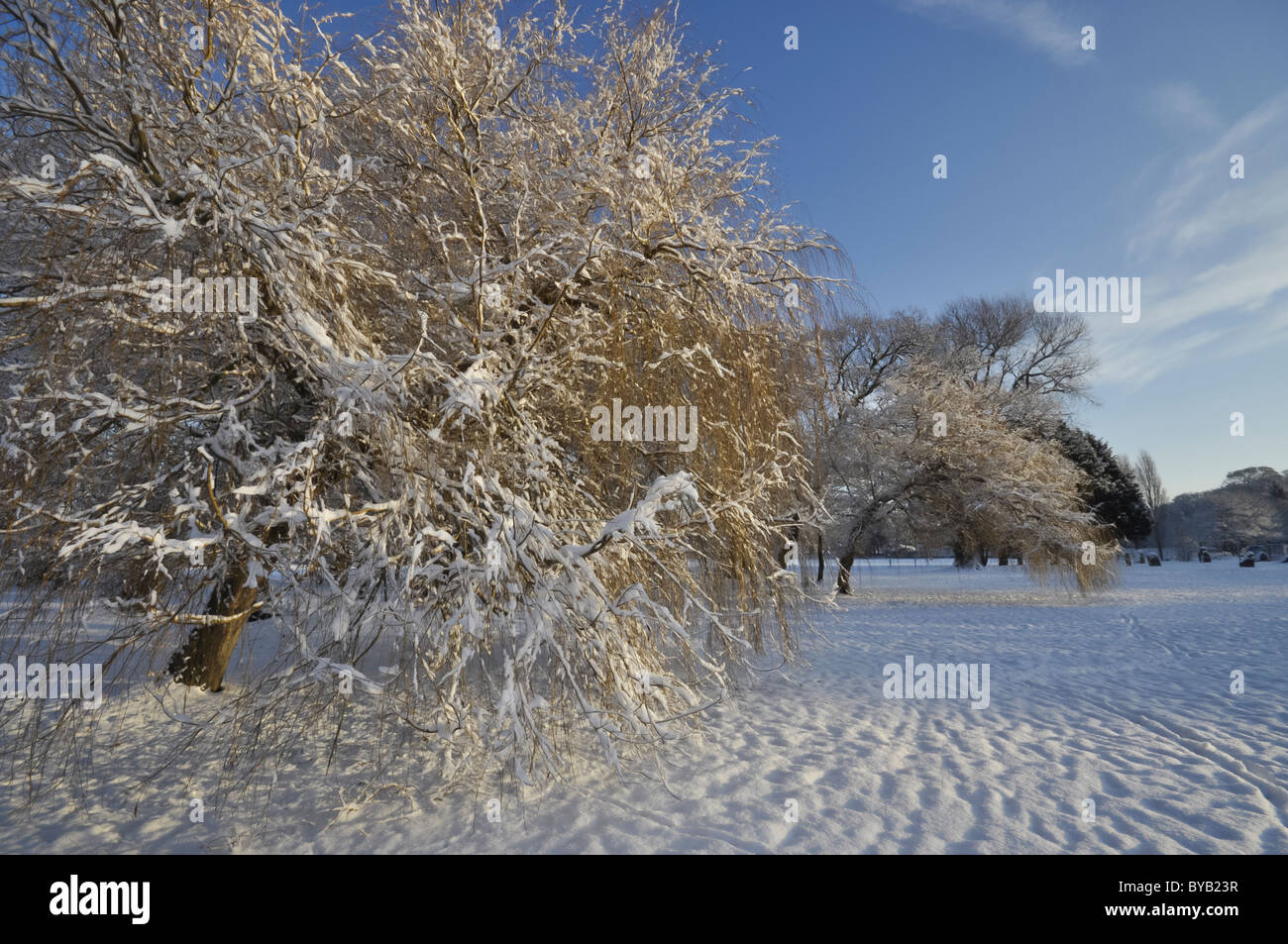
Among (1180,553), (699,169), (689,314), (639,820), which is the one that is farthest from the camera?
(1180,553)

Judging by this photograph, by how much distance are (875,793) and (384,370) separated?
12.5 feet

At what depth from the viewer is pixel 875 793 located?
3893mm

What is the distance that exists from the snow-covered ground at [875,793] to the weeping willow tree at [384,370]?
385 mm

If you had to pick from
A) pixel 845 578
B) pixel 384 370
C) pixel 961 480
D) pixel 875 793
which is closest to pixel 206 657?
pixel 384 370

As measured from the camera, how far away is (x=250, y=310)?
3328 millimetres

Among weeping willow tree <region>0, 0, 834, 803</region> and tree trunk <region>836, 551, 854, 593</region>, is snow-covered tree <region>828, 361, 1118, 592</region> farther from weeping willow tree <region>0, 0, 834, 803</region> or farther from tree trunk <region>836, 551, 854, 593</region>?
weeping willow tree <region>0, 0, 834, 803</region>

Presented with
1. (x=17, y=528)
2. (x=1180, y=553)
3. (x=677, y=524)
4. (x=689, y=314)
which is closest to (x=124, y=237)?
(x=17, y=528)

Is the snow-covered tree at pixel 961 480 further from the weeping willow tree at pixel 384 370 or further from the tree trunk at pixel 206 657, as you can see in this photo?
the tree trunk at pixel 206 657

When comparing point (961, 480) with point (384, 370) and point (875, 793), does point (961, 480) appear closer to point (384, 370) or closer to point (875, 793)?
point (875, 793)

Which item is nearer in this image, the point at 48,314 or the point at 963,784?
the point at 48,314

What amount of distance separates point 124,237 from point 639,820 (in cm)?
427

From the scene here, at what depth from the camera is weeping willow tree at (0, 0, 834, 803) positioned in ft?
10.3

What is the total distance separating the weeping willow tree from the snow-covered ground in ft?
1.26

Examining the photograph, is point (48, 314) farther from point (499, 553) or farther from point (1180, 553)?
point (1180, 553)
